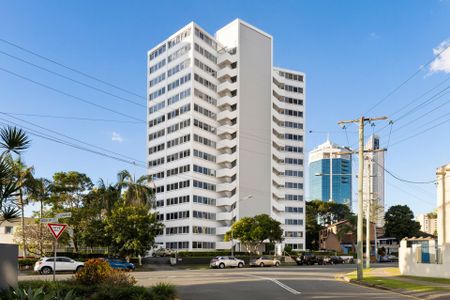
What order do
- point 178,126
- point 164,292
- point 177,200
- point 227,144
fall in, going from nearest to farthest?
point 164,292 → point 177,200 → point 227,144 → point 178,126

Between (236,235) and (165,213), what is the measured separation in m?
27.7

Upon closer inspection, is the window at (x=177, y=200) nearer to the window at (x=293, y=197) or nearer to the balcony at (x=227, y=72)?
the balcony at (x=227, y=72)

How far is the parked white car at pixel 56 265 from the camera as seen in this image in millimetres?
40969

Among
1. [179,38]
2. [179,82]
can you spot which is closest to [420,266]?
[179,82]

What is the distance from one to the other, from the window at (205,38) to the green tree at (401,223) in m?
52.8

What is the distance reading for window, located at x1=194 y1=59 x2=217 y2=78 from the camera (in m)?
94.6

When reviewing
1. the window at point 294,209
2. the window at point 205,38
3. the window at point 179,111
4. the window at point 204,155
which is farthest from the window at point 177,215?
the window at point 294,209

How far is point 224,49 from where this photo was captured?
10138 centimetres

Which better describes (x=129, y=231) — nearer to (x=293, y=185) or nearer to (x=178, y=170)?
(x=178, y=170)

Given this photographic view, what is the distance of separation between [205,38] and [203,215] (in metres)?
35.9

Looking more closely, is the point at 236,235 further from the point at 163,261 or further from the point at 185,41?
the point at 185,41

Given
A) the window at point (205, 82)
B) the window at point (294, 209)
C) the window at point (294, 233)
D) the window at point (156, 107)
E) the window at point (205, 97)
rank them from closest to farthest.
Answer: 1. the window at point (205, 97)
2. the window at point (205, 82)
3. the window at point (156, 107)
4. the window at point (294, 233)
5. the window at point (294, 209)

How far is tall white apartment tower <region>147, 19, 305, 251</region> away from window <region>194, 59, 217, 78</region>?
0.16 m

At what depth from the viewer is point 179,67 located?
96.9 m
